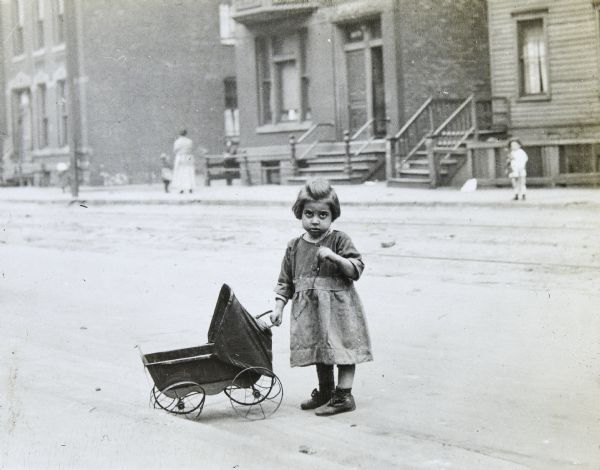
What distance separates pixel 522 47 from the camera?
25.5m

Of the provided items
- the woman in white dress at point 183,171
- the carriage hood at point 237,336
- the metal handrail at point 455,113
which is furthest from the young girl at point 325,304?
the woman in white dress at point 183,171

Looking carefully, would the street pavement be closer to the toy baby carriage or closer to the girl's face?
the toy baby carriage

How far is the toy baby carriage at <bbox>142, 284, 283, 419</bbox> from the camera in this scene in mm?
5289

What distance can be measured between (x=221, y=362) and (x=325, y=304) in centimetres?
65

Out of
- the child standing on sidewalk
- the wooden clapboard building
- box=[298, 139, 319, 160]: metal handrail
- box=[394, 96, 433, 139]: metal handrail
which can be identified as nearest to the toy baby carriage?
the child standing on sidewalk

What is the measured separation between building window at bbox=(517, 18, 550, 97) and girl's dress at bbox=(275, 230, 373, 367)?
2070 cm

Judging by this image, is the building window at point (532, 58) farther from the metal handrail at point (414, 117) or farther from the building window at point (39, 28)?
the building window at point (39, 28)

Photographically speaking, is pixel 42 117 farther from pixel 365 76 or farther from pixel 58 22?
pixel 365 76

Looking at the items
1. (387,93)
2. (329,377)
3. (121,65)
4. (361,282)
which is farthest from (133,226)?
(121,65)

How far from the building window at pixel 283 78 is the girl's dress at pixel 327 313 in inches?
986

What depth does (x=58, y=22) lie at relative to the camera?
3525cm

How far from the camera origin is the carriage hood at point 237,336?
5277 millimetres

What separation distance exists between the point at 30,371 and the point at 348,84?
23404 mm

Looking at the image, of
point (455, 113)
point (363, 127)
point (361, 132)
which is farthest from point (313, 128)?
point (455, 113)
